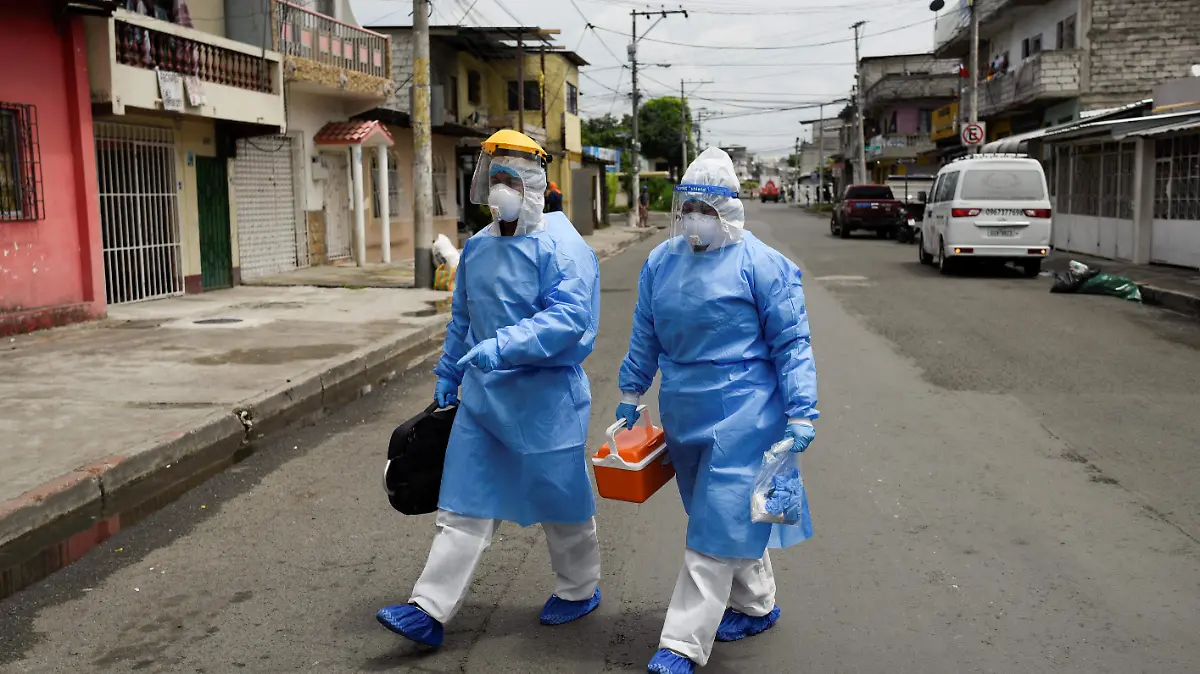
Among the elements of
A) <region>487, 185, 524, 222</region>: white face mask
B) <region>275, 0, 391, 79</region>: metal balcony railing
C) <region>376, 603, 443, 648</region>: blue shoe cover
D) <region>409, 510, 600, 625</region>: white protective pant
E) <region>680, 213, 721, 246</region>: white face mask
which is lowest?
<region>376, 603, 443, 648</region>: blue shoe cover

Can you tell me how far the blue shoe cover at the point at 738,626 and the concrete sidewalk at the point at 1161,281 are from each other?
1161 centimetres

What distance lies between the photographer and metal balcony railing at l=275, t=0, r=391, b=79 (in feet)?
61.6

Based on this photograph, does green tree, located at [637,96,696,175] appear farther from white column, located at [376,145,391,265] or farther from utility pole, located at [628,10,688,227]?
white column, located at [376,145,391,265]

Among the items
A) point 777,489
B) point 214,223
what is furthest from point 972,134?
point 777,489

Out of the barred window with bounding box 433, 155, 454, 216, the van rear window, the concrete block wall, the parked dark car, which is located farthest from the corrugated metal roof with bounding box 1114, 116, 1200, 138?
the barred window with bounding box 433, 155, 454, 216

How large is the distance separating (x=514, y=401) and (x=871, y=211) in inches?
1227

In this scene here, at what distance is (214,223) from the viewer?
17.9 meters

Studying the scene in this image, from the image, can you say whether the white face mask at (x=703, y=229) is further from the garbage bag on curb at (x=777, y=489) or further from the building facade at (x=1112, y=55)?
the building facade at (x=1112, y=55)

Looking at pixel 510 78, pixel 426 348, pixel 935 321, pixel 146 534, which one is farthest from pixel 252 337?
pixel 510 78

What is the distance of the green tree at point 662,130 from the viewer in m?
91.4

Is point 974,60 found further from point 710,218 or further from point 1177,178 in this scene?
point 710,218

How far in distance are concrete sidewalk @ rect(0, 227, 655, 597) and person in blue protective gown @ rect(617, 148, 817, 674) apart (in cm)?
310

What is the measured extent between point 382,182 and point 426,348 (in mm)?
10703

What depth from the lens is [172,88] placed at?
577 inches
